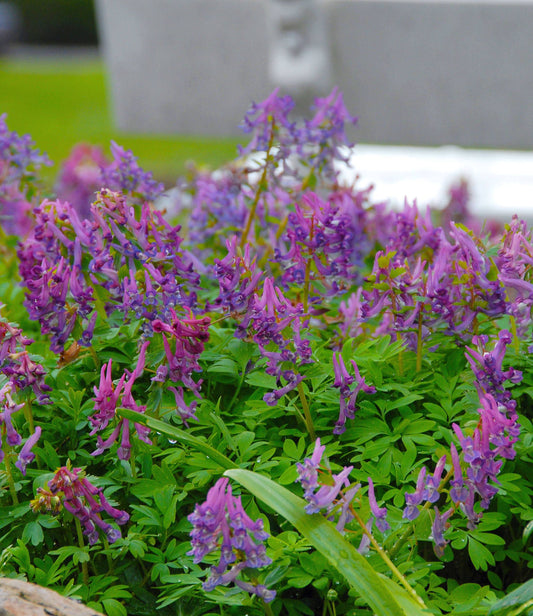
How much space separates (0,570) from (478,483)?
2.83ft

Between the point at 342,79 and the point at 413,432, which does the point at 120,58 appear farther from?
the point at 413,432

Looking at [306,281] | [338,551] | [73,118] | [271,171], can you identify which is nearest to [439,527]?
[338,551]

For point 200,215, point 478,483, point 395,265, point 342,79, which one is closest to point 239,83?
point 342,79

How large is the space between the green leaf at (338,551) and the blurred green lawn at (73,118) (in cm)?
832

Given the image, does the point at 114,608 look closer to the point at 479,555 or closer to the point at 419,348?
the point at 479,555

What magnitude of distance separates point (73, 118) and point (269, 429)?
14354 millimetres

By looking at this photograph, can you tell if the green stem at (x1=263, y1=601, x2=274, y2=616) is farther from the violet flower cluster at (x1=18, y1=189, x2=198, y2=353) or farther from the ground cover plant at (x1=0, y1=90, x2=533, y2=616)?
the violet flower cluster at (x1=18, y1=189, x2=198, y2=353)

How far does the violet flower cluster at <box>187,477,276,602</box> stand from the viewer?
52.7 inches

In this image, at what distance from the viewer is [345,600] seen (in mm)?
1658

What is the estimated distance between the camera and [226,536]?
1343 millimetres

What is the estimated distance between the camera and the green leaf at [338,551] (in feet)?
4.61

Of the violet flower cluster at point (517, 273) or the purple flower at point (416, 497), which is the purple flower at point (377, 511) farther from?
the violet flower cluster at point (517, 273)

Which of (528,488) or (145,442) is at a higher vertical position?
(145,442)

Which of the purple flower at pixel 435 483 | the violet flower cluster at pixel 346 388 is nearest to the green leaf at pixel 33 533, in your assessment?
the violet flower cluster at pixel 346 388
